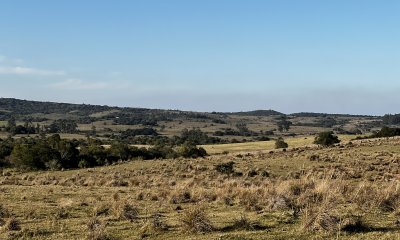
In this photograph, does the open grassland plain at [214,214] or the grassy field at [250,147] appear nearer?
the open grassland plain at [214,214]

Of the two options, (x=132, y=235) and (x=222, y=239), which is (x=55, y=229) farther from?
(x=222, y=239)

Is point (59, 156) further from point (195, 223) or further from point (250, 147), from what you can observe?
point (195, 223)

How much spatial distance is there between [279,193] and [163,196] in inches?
203

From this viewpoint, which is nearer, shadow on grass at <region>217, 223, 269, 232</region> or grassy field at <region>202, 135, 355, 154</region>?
shadow on grass at <region>217, 223, 269, 232</region>

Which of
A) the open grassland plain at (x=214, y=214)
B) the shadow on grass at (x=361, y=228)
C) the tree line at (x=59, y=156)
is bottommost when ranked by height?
the tree line at (x=59, y=156)

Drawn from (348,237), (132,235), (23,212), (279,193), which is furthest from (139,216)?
(348,237)

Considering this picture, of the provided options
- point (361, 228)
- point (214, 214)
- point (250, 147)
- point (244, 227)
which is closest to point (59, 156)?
point (250, 147)

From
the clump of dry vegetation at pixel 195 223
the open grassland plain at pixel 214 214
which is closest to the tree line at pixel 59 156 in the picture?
the open grassland plain at pixel 214 214

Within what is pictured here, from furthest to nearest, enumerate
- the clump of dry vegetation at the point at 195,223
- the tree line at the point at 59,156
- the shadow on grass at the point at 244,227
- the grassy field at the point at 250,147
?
the grassy field at the point at 250,147 < the tree line at the point at 59,156 < the shadow on grass at the point at 244,227 < the clump of dry vegetation at the point at 195,223

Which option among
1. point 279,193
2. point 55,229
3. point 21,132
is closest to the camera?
point 55,229

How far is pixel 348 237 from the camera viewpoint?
37.2 ft

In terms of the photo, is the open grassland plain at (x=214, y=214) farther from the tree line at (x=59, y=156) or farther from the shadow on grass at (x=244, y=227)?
the tree line at (x=59, y=156)

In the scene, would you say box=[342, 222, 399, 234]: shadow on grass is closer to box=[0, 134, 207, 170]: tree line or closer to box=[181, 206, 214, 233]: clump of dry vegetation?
box=[181, 206, 214, 233]: clump of dry vegetation

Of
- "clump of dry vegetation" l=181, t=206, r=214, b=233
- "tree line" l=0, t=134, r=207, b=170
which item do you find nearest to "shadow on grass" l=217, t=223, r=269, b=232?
"clump of dry vegetation" l=181, t=206, r=214, b=233
